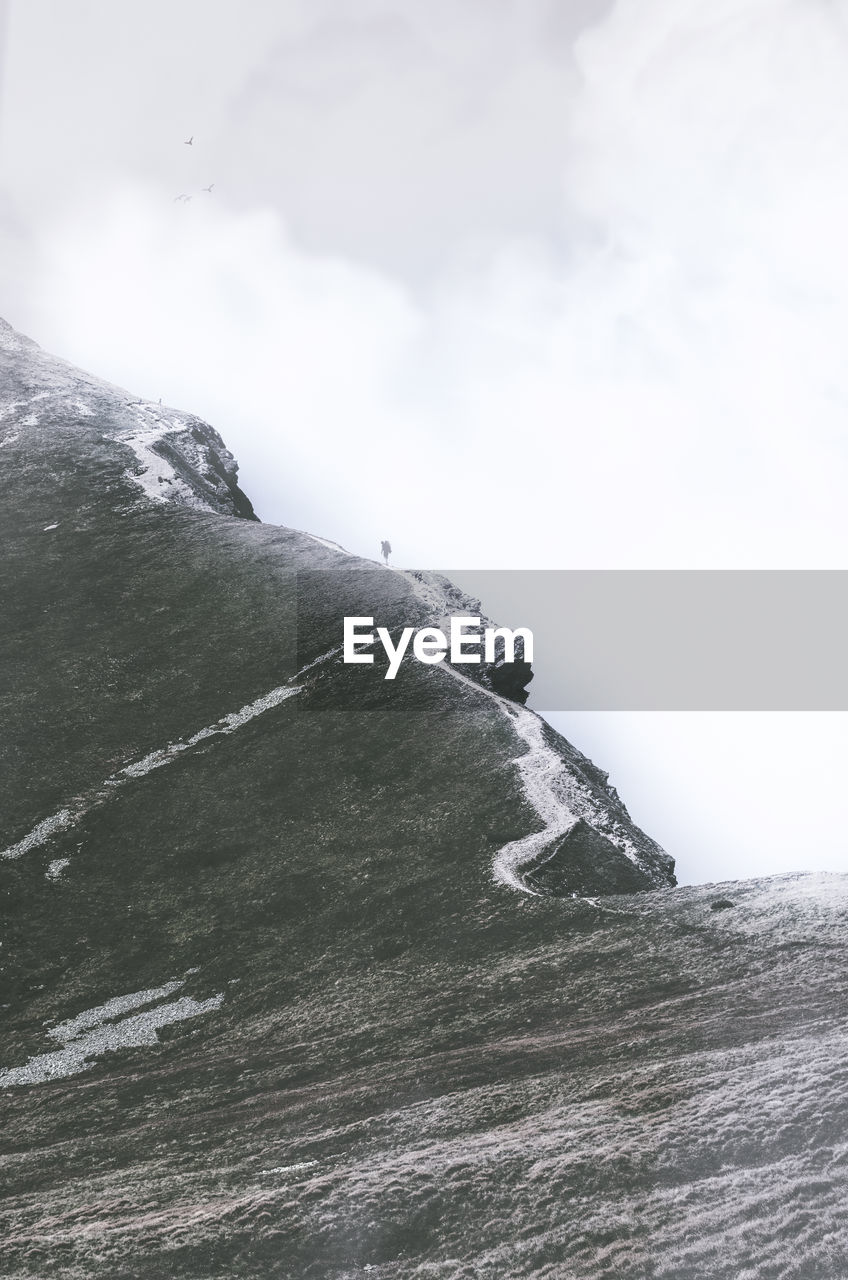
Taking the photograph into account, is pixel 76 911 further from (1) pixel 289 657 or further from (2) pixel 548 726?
(2) pixel 548 726

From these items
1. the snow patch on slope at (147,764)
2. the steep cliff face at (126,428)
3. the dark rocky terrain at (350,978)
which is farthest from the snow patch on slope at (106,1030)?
the steep cliff face at (126,428)

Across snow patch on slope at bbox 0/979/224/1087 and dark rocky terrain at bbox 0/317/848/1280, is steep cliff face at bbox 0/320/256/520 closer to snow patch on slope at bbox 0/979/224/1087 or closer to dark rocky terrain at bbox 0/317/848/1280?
dark rocky terrain at bbox 0/317/848/1280

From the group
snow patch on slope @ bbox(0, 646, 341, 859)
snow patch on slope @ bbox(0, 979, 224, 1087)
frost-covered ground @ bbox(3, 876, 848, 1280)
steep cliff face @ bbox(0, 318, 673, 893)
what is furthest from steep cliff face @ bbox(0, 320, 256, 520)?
frost-covered ground @ bbox(3, 876, 848, 1280)

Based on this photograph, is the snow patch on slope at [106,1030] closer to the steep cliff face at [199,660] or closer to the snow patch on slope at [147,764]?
the steep cliff face at [199,660]

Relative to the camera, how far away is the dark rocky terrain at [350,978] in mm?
20531

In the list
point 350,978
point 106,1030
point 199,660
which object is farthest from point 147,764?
point 350,978

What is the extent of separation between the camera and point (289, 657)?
5559cm

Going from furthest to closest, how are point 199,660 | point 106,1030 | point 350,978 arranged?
1. point 199,660
2. point 106,1030
3. point 350,978

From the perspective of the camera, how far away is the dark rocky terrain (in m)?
20.5

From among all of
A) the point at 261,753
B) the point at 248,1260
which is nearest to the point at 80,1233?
the point at 248,1260

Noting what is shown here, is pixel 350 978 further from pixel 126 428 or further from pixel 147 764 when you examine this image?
pixel 126 428

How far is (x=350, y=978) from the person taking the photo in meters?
32.9

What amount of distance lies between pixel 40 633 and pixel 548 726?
96.4 feet

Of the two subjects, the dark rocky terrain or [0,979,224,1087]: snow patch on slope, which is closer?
the dark rocky terrain
